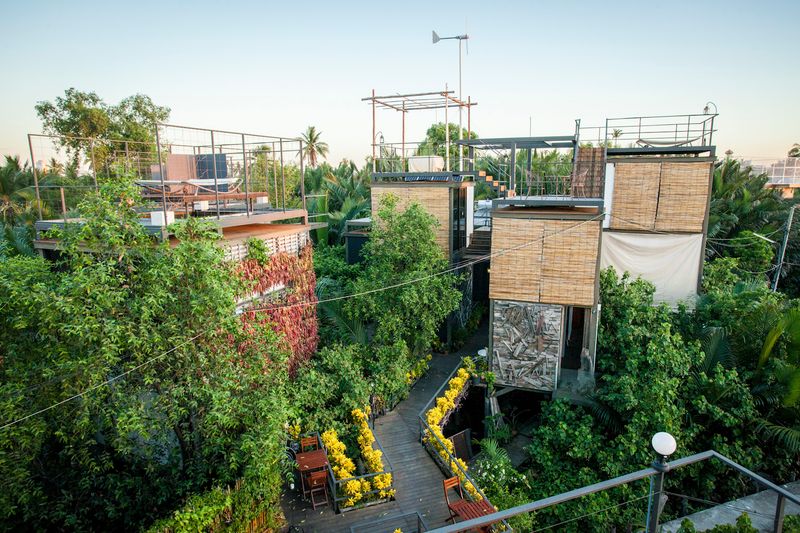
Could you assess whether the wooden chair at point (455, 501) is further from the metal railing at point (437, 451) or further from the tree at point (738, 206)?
the tree at point (738, 206)

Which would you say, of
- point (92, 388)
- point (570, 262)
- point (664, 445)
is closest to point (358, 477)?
point (92, 388)

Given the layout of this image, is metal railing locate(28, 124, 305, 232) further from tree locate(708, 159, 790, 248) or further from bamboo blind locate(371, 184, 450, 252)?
tree locate(708, 159, 790, 248)

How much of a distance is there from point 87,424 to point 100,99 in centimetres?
2815

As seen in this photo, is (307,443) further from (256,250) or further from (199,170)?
(199,170)

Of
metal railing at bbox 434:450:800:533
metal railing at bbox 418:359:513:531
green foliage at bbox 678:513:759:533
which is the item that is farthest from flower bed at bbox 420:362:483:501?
metal railing at bbox 434:450:800:533

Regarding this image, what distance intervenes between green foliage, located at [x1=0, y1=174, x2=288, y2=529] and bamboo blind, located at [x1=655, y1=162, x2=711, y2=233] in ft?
44.9

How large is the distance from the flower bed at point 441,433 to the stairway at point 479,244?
4667mm

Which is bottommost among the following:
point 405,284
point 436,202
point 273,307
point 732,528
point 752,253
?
point 732,528

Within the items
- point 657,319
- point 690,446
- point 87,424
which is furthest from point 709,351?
point 87,424

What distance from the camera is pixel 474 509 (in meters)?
8.84

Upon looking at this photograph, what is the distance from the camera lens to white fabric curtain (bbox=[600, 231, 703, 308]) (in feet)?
54.1

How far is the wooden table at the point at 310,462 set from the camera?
390 inches

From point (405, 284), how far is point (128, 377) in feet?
26.5

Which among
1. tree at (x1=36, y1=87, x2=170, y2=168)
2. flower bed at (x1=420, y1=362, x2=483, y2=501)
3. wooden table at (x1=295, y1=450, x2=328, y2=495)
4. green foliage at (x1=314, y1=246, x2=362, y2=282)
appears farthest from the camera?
tree at (x1=36, y1=87, x2=170, y2=168)
